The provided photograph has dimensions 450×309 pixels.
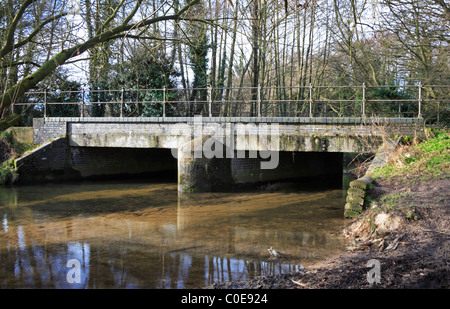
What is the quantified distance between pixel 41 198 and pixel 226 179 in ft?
19.2

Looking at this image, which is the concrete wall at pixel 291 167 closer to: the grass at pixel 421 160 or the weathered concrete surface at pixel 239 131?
the weathered concrete surface at pixel 239 131

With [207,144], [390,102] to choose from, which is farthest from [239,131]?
[390,102]

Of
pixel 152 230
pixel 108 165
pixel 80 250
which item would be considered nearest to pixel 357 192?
pixel 152 230

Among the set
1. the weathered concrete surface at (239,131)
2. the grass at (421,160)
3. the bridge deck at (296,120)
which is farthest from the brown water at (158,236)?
the bridge deck at (296,120)

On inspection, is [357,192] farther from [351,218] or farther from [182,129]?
[182,129]

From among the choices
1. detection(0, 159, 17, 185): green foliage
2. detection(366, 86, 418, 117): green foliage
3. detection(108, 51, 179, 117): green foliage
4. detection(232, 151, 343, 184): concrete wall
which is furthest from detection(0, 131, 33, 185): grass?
detection(366, 86, 418, 117): green foliage

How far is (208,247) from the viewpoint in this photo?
22.5 feet

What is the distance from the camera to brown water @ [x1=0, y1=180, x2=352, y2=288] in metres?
5.41

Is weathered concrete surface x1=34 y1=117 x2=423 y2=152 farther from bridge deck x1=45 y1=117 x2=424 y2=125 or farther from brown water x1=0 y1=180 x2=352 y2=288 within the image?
brown water x1=0 y1=180 x2=352 y2=288

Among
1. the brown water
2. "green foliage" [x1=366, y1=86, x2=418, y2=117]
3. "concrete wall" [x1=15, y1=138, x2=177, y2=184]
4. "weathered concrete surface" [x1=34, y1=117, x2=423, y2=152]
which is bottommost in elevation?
the brown water

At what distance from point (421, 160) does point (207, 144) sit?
640 cm

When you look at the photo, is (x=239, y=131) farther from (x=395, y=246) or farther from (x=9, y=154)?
(x=9, y=154)

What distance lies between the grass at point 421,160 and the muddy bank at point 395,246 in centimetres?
50

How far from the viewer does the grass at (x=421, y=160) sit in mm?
8656
